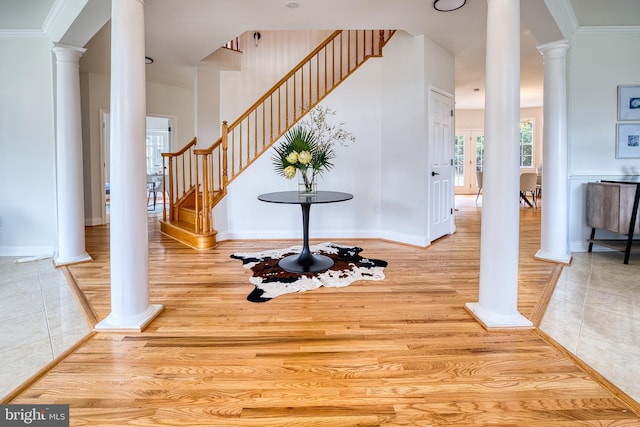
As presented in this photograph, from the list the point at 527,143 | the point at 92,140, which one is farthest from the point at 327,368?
the point at 527,143

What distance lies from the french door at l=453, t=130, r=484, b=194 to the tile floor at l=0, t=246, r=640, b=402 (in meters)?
8.61

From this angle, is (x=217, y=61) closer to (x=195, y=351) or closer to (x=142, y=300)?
(x=142, y=300)

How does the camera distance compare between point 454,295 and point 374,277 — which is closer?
point 454,295

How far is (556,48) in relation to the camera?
3955 mm

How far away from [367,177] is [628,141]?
3.01 metres

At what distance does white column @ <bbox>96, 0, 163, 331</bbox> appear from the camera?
7.55 feet

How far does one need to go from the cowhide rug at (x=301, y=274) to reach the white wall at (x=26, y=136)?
2.22 metres

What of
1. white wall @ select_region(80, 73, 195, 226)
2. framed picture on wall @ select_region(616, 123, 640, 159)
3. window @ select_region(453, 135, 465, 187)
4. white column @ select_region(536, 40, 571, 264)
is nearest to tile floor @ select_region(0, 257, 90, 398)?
white wall @ select_region(80, 73, 195, 226)

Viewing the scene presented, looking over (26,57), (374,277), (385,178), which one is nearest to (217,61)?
(26,57)

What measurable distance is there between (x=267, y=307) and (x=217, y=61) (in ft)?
14.9

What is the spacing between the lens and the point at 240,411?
1566 mm

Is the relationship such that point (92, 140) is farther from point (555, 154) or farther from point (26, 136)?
point (555, 154)

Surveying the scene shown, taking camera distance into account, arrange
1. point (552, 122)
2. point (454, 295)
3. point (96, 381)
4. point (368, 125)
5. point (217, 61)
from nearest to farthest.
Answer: point (96, 381)
point (454, 295)
point (552, 122)
point (368, 125)
point (217, 61)

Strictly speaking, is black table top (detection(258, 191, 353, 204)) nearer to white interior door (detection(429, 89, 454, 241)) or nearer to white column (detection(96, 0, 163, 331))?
white column (detection(96, 0, 163, 331))
